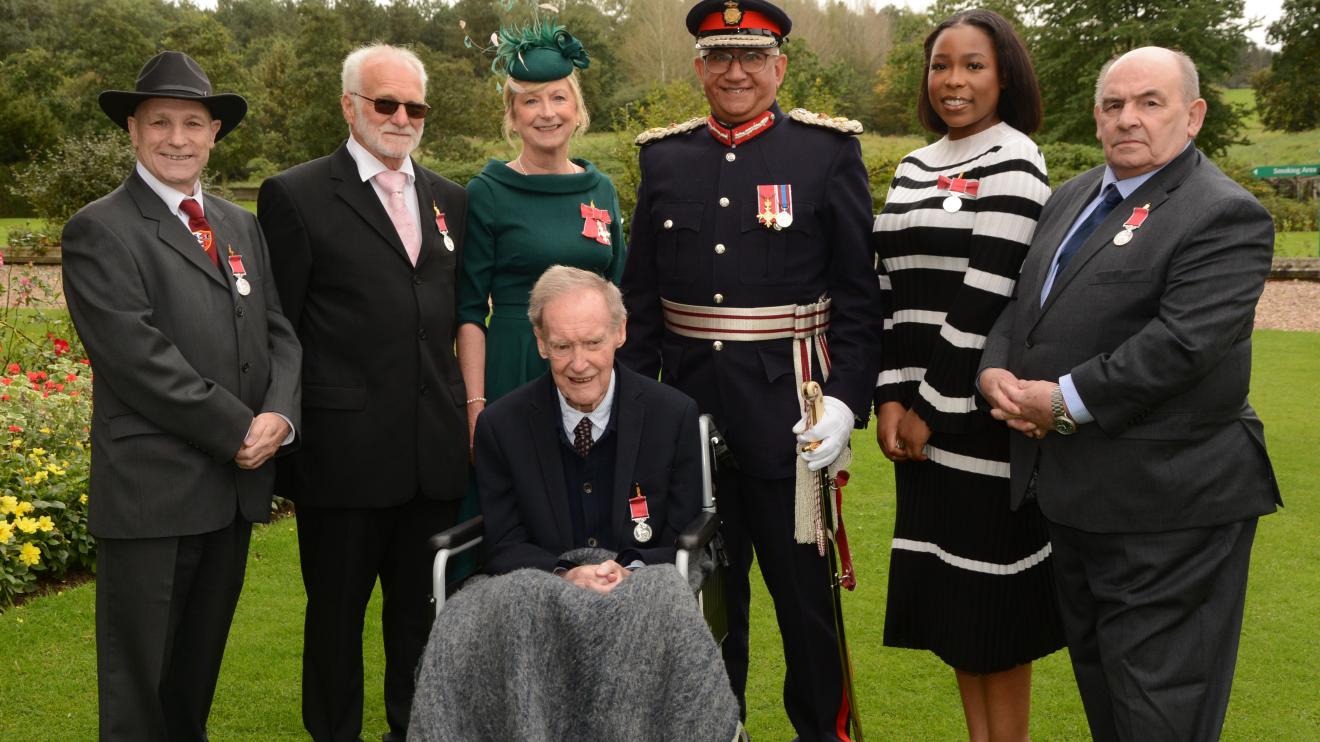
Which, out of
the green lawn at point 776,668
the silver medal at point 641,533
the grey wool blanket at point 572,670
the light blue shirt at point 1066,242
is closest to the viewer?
the grey wool blanket at point 572,670

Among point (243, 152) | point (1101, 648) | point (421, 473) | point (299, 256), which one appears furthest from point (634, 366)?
point (243, 152)

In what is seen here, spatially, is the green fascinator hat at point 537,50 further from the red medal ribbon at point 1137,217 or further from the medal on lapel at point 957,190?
the red medal ribbon at point 1137,217

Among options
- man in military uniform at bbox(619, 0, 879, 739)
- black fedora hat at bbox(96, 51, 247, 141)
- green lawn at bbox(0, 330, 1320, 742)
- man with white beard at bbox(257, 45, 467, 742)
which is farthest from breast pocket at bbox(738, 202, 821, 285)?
green lawn at bbox(0, 330, 1320, 742)

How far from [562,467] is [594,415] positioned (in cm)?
16

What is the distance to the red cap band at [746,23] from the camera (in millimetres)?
3129

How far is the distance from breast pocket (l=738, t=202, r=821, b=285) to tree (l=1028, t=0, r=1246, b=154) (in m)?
24.3

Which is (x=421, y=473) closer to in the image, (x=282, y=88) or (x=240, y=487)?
(x=240, y=487)

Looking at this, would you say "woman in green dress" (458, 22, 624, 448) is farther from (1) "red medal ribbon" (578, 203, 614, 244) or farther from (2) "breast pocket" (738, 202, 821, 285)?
(2) "breast pocket" (738, 202, 821, 285)

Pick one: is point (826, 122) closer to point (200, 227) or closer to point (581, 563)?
point (581, 563)

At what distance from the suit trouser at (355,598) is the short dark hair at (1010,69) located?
76.0 inches

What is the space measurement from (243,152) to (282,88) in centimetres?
348

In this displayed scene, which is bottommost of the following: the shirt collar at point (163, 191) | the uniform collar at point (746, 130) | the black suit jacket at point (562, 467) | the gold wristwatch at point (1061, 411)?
the black suit jacket at point (562, 467)

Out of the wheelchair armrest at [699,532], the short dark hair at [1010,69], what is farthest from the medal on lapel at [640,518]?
the short dark hair at [1010,69]

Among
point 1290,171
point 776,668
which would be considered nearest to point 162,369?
point 776,668
